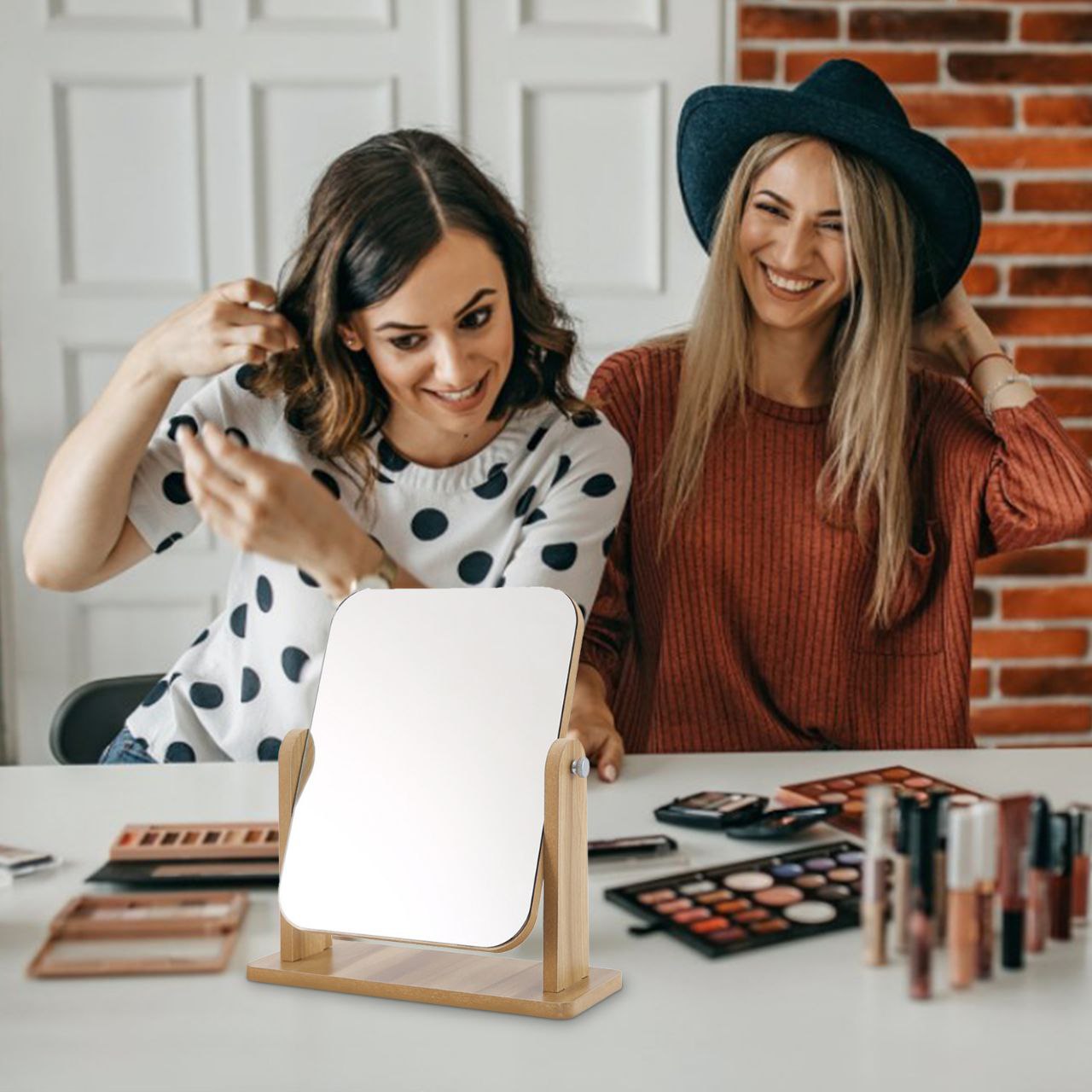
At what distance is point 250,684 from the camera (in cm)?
141

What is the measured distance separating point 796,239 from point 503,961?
1.07 m

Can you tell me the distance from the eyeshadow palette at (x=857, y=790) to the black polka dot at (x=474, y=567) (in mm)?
361

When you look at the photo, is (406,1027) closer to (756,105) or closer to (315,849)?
(315,849)

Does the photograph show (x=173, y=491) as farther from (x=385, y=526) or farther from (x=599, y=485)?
(x=599, y=485)

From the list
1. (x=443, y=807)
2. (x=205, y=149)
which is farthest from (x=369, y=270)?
(x=205, y=149)

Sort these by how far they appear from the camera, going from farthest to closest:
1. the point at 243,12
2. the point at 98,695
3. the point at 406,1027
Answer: the point at 243,12, the point at 98,695, the point at 406,1027

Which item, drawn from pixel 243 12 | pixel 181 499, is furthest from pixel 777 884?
pixel 243 12

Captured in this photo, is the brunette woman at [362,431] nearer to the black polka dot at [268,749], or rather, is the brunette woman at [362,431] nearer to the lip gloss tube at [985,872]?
the black polka dot at [268,749]

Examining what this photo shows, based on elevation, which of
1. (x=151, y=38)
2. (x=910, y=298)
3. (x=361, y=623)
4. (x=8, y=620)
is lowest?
(x=8, y=620)

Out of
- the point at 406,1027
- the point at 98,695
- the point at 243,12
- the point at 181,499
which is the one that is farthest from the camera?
the point at 243,12

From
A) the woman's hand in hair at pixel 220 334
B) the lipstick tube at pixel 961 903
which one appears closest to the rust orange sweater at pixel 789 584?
the woman's hand in hair at pixel 220 334

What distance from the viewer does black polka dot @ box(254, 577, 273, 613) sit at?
1.39 meters

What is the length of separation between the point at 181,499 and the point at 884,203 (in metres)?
0.91

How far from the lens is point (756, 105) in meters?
1.66
